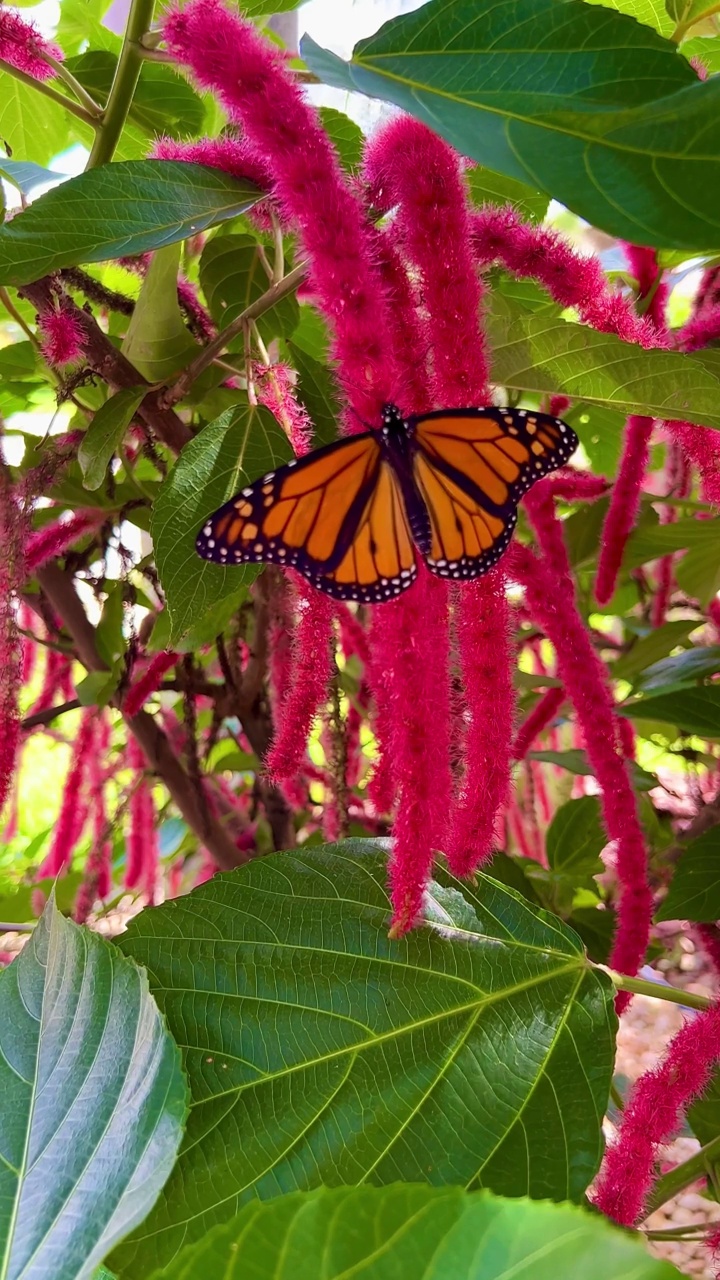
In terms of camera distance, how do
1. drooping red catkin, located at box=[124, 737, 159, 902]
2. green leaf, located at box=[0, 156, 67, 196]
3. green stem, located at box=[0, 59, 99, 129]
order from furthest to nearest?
drooping red catkin, located at box=[124, 737, 159, 902], green leaf, located at box=[0, 156, 67, 196], green stem, located at box=[0, 59, 99, 129]

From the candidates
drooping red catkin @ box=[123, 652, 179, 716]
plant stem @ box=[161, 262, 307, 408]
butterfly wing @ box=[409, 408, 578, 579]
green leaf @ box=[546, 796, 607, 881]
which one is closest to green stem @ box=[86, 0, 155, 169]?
A: plant stem @ box=[161, 262, 307, 408]

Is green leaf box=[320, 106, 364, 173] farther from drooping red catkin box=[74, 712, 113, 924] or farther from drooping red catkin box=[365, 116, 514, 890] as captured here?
drooping red catkin box=[74, 712, 113, 924]

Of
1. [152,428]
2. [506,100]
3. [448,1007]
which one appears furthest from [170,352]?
[448,1007]

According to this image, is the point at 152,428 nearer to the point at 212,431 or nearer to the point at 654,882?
the point at 212,431

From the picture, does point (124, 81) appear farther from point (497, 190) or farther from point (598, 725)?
point (598, 725)

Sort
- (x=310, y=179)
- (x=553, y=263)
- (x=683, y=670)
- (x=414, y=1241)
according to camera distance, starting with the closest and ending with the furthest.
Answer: (x=414, y=1241) < (x=310, y=179) < (x=553, y=263) < (x=683, y=670)

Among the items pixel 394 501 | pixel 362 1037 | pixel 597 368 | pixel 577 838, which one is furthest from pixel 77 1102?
pixel 577 838

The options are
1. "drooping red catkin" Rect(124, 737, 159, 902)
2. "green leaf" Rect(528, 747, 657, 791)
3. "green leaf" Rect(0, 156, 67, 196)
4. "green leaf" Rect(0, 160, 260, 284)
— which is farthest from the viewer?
"drooping red catkin" Rect(124, 737, 159, 902)
